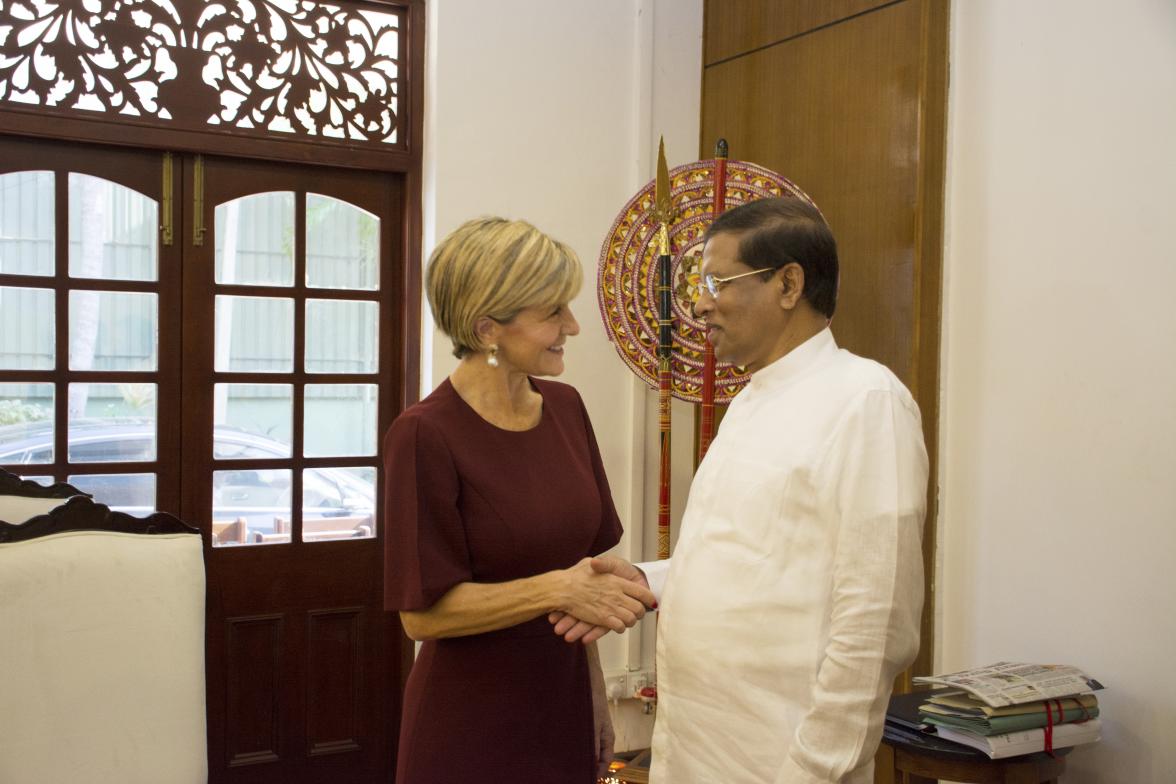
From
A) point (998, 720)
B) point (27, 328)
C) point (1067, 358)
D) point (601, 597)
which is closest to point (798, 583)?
point (601, 597)

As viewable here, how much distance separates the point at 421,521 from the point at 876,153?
2.00 metres

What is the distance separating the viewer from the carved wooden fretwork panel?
3045 mm

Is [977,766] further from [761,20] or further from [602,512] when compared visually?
[761,20]

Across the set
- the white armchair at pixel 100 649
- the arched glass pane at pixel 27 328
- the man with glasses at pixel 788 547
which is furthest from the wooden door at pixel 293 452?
the man with glasses at pixel 788 547

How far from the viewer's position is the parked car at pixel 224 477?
10.2 feet

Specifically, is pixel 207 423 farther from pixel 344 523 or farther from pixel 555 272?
pixel 555 272

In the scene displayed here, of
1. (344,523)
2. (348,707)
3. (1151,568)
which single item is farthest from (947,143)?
(348,707)

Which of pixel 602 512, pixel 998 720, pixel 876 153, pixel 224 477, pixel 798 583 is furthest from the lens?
pixel 224 477

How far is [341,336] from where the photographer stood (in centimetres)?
352

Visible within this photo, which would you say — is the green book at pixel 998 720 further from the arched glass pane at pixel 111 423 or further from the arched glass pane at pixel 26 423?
the arched glass pane at pixel 26 423

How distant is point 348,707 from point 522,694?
6.32 feet

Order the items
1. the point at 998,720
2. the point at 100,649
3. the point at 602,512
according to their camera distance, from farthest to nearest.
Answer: the point at 998,720, the point at 602,512, the point at 100,649

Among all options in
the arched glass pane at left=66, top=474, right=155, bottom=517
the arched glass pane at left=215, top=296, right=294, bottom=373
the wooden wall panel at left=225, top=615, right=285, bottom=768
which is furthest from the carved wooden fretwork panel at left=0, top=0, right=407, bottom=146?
the wooden wall panel at left=225, top=615, right=285, bottom=768

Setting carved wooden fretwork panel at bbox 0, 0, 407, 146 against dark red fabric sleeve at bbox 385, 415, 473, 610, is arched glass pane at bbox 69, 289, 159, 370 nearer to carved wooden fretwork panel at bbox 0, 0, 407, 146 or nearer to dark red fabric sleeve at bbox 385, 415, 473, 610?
carved wooden fretwork panel at bbox 0, 0, 407, 146
